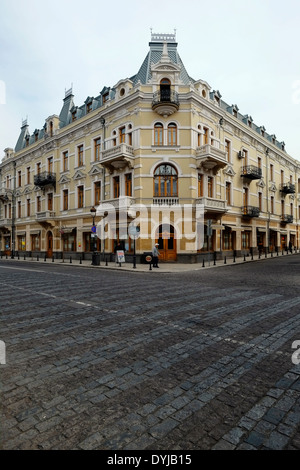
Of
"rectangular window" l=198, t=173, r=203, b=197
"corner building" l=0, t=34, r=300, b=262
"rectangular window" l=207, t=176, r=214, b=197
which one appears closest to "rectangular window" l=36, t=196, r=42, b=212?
"corner building" l=0, t=34, r=300, b=262

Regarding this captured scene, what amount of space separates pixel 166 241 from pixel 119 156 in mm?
7981

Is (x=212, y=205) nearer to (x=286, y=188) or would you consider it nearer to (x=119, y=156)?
(x=119, y=156)

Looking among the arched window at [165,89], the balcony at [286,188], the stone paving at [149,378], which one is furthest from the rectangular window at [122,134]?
the balcony at [286,188]

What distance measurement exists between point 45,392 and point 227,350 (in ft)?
8.54

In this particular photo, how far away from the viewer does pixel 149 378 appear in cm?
314

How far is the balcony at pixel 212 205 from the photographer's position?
20.9 meters

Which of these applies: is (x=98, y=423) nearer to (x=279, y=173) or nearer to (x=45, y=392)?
(x=45, y=392)

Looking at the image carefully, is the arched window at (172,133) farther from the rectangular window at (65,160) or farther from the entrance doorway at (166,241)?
the rectangular window at (65,160)

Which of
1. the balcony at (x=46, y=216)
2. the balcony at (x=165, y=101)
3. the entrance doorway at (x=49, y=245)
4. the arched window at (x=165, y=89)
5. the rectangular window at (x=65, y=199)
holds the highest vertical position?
the arched window at (x=165, y=89)

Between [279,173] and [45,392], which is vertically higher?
[279,173]

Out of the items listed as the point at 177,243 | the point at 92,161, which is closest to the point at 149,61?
the point at 92,161

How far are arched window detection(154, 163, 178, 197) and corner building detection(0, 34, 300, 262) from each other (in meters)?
0.08

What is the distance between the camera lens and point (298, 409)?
2.62m

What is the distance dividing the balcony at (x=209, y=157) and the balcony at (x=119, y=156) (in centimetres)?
566
